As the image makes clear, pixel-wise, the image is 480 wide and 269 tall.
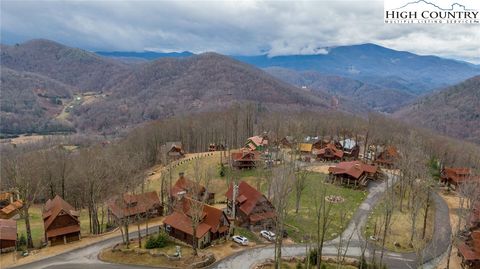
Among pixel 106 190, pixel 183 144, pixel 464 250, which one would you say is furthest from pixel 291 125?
pixel 464 250

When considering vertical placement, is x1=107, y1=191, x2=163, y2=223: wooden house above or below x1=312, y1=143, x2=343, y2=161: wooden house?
below

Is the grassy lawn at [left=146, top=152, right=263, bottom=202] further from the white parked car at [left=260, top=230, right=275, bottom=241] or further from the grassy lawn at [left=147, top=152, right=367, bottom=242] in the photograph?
the white parked car at [left=260, top=230, right=275, bottom=241]

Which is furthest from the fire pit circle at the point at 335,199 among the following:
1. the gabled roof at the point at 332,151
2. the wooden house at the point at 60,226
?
the wooden house at the point at 60,226

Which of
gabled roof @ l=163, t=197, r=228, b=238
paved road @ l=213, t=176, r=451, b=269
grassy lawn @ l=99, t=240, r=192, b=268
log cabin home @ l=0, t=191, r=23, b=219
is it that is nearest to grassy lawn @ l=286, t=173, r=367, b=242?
paved road @ l=213, t=176, r=451, b=269

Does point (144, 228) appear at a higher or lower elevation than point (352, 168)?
lower

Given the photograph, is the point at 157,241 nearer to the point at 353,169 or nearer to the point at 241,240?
the point at 241,240

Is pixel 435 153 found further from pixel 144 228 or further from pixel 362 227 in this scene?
pixel 144 228
